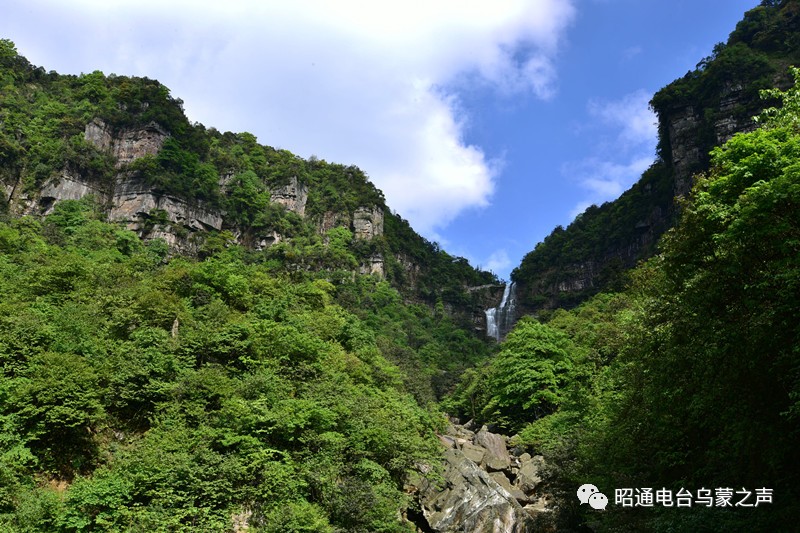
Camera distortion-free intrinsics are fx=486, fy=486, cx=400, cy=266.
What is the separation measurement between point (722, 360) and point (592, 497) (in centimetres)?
592

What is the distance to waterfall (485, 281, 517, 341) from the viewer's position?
7806 cm

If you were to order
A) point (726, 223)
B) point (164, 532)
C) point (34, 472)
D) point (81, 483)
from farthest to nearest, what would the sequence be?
point (34, 472) → point (81, 483) → point (164, 532) → point (726, 223)

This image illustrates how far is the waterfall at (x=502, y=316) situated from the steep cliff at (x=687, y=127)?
17.2 feet

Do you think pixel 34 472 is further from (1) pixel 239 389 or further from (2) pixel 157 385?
(1) pixel 239 389

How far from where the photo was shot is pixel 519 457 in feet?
77.3

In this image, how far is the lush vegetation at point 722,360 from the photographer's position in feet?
24.4

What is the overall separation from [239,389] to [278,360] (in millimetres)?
2479

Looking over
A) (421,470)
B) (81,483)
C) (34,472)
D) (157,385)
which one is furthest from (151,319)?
(421,470)

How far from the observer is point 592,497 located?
1230 cm

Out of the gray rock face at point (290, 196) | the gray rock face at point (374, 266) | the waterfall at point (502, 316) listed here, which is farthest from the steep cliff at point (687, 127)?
the gray rock face at point (290, 196)

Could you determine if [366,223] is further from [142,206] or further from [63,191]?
[63,191]

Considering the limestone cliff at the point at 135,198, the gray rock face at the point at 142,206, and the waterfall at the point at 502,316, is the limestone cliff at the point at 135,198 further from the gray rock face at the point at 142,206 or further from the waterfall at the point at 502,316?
the waterfall at the point at 502,316

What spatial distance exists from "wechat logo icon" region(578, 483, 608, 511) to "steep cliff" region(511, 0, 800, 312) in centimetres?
3206

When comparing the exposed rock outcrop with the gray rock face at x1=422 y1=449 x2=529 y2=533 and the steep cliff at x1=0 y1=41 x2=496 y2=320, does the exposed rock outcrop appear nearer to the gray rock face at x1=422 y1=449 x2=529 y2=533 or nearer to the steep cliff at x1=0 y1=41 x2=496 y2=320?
the gray rock face at x1=422 y1=449 x2=529 y2=533
